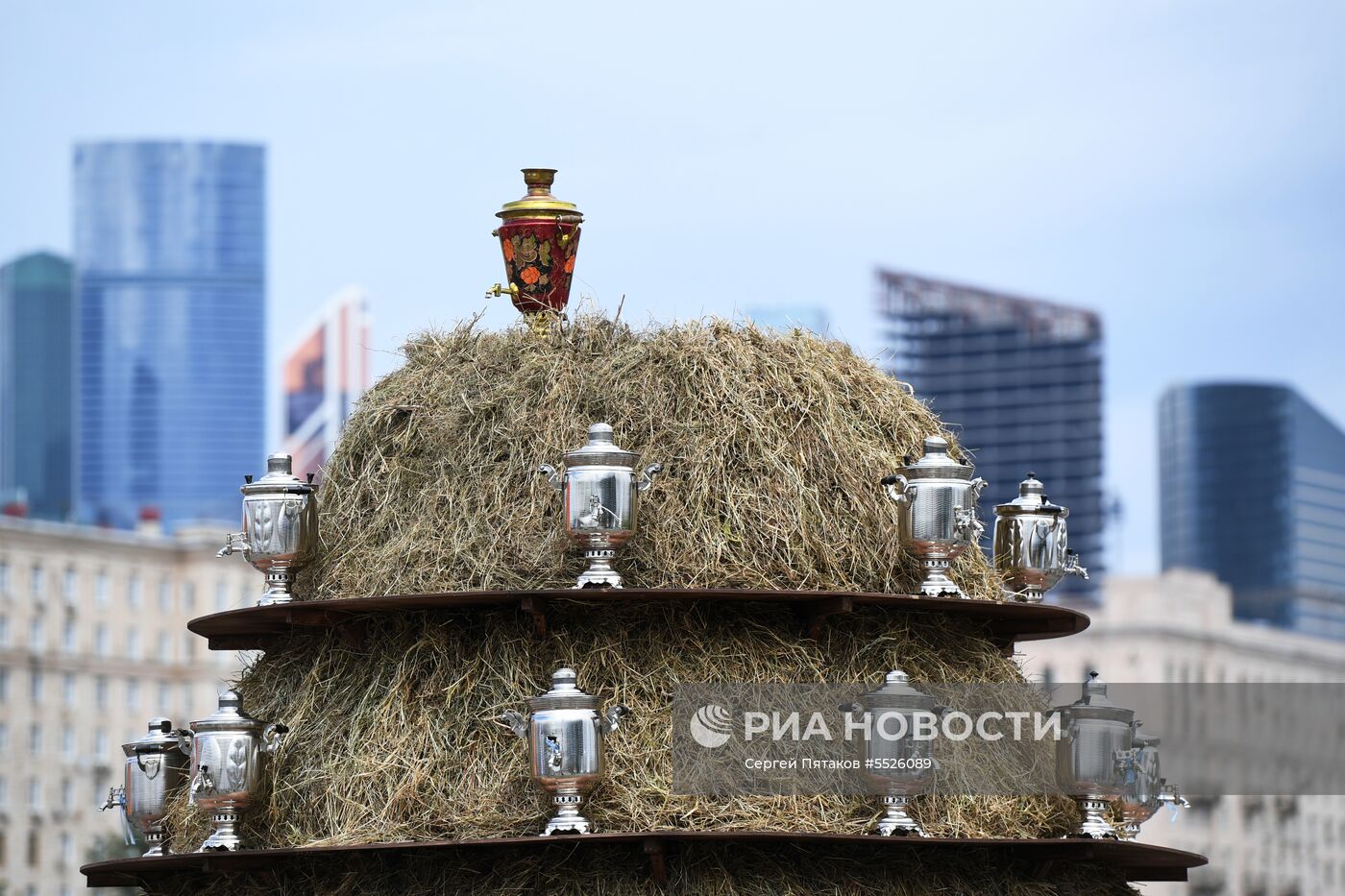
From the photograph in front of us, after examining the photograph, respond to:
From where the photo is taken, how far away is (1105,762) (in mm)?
17062

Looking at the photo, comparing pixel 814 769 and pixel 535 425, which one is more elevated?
pixel 535 425

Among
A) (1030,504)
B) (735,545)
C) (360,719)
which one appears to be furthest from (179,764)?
(1030,504)

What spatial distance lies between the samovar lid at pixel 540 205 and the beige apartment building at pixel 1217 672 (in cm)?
11580

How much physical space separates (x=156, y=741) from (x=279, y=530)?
1822 millimetres

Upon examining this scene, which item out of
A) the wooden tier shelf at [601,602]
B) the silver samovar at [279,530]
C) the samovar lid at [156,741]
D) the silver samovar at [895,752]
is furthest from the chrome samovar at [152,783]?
the silver samovar at [895,752]

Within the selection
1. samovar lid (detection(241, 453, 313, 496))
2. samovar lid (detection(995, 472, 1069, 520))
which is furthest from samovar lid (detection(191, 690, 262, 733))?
samovar lid (detection(995, 472, 1069, 520))

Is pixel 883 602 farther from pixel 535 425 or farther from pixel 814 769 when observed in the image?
pixel 535 425

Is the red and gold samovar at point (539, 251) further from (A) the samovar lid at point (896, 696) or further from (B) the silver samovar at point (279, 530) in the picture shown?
(A) the samovar lid at point (896, 696)

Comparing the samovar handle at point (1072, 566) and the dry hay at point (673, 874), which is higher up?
the samovar handle at point (1072, 566)

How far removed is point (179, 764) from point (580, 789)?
145 inches

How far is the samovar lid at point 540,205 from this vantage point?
19453 millimetres

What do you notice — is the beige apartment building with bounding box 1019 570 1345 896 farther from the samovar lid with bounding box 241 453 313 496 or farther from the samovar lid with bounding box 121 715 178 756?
the samovar lid with bounding box 241 453 313 496

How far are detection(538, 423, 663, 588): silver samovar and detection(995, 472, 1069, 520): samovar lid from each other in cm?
319

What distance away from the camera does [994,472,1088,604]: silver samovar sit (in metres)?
18.2
